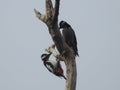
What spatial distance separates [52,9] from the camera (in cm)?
829

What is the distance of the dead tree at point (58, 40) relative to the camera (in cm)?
830

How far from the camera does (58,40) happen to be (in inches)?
336

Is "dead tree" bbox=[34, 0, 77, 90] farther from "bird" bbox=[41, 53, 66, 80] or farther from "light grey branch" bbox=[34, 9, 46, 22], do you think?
"bird" bbox=[41, 53, 66, 80]

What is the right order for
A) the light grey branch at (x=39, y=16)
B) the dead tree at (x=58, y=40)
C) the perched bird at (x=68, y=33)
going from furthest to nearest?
1. the perched bird at (x=68, y=33)
2. the light grey branch at (x=39, y=16)
3. the dead tree at (x=58, y=40)

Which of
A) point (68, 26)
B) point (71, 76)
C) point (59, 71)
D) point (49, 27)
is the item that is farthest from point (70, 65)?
point (68, 26)

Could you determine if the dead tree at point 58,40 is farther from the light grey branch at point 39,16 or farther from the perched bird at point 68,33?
the perched bird at point 68,33

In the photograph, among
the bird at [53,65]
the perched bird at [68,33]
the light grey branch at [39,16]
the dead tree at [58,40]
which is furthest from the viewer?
the perched bird at [68,33]

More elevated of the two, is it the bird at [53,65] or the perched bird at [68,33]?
the perched bird at [68,33]

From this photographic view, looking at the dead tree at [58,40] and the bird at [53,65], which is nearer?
the dead tree at [58,40]

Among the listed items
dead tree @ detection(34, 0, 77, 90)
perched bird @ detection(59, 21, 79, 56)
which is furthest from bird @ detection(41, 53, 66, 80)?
dead tree @ detection(34, 0, 77, 90)

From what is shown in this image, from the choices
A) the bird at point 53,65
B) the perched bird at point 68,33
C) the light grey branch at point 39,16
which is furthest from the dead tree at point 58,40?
the perched bird at point 68,33

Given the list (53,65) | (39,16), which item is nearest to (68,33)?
(53,65)

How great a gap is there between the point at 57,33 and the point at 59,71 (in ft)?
7.38

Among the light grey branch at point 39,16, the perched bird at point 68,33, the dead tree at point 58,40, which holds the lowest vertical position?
the dead tree at point 58,40
